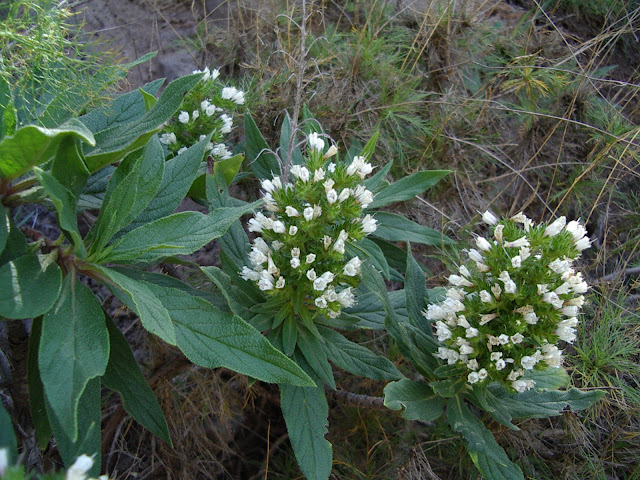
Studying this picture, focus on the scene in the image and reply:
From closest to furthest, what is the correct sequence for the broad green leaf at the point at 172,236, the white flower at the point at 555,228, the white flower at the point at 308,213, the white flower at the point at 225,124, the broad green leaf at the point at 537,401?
the broad green leaf at the point at 172,236 → the white flower at the point at 308,213 → the white flower at the point at 555,228 → the broad green leaf at the point at 537,401 → the white flower at the point at 225,124

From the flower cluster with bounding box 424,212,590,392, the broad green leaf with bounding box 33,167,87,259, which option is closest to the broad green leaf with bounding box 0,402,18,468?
the broad green leaf with bounding box 33,167,87,259

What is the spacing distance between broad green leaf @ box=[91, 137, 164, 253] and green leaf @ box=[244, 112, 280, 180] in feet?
2.29

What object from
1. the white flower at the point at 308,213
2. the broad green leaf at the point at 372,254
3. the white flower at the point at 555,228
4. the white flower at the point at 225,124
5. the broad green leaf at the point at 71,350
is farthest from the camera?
the white flower at the point at 225,124

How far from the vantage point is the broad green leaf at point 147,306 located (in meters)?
1.43

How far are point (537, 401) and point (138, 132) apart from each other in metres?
1.72

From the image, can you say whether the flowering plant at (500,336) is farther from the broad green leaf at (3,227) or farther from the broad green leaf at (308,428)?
the broad green leaf at (3,227)

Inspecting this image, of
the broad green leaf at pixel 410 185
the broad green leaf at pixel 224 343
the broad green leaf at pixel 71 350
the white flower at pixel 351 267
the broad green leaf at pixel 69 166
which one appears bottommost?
the broad green leaf at pixel 410 185

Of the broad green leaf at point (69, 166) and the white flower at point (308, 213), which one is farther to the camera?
the white flower at point (308, 213)

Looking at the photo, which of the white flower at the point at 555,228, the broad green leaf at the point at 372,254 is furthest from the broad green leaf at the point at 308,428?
the white flower at the point at 555,228

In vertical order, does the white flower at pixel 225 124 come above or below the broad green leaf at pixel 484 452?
above

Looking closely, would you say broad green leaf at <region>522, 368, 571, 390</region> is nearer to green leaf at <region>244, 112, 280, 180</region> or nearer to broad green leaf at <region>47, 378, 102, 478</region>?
green leaf at <region>244, 112, 280, 180</region>

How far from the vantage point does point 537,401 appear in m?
2.01

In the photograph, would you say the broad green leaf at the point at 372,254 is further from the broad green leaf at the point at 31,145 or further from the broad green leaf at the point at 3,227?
the broad green leaf at the point at 3,227

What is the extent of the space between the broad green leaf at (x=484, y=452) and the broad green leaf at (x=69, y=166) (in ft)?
4.82
